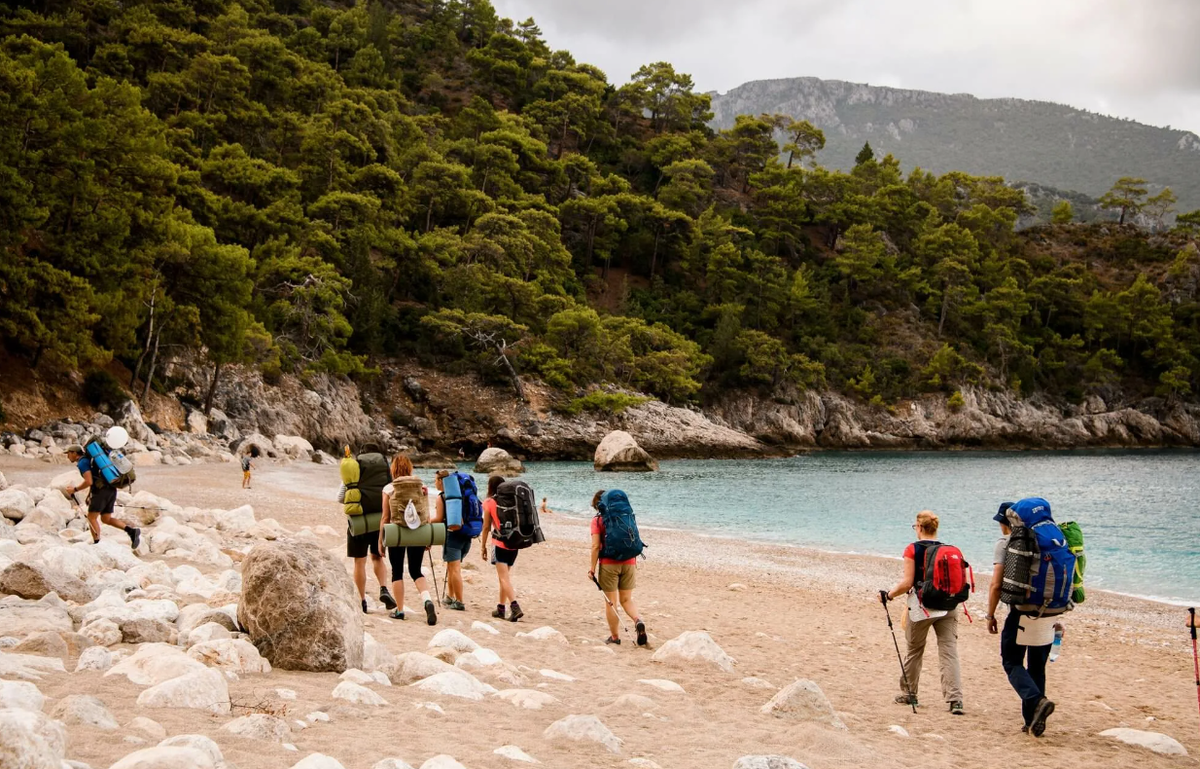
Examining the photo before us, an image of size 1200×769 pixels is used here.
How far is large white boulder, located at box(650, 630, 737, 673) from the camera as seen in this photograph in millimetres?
7578

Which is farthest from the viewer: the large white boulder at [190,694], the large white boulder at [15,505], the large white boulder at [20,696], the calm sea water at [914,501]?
the calm sea water at [914,501]

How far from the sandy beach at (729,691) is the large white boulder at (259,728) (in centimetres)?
7

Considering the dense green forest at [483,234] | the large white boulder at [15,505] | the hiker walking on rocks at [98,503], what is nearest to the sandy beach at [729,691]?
the hiker walking on rocks at [98,503]

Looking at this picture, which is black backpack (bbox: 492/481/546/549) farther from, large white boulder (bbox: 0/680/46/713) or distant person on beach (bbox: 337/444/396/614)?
large white boulder (bbox: 0/680/46/713)

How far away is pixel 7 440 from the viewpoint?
2484 cm

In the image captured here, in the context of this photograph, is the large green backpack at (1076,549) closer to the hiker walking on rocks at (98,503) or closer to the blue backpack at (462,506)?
the blue backpack at (462,506)

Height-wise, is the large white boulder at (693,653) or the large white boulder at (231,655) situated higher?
the large white boulder at (231,655)

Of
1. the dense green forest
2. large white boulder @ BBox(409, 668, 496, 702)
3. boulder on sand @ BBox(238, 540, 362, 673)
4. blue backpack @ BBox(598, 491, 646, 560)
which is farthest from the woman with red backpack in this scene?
the dense green forest

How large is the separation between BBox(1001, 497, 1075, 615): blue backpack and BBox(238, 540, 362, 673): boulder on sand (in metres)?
4.94

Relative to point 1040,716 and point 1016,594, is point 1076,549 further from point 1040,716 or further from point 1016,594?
point 1040,716

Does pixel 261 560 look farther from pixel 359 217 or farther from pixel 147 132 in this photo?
pixel 359 217

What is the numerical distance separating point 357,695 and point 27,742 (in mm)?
2252

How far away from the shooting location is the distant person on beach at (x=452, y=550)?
8.85m

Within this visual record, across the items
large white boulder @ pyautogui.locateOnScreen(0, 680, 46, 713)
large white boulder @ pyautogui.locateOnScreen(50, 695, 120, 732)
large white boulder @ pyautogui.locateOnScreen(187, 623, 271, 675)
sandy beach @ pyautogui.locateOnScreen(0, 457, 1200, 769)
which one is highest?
large white boulder @ pyautogui.locateOnScreen(0, 680, 46, 713)
